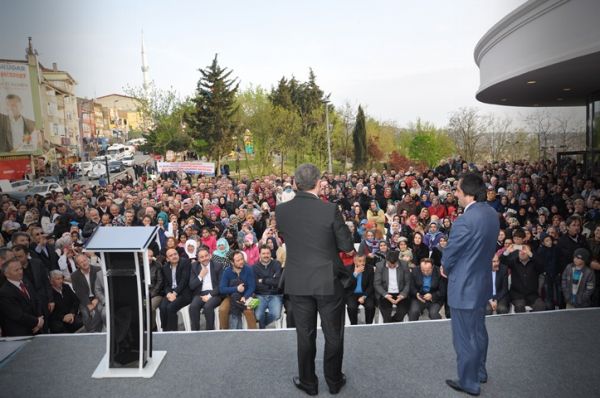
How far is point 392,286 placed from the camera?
548cm

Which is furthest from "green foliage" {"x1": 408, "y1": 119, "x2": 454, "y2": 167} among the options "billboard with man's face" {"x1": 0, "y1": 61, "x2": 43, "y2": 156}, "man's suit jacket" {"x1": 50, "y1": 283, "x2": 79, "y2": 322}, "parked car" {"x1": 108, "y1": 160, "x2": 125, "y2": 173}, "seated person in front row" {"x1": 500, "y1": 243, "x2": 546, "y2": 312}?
"billboard with man's face" {"x1": 0, "y1": 61, "x2": 43, "y2": 156}

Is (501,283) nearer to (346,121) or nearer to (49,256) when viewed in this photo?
(49,256)

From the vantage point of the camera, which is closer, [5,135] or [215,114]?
[5,135]

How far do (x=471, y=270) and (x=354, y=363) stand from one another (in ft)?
3.78

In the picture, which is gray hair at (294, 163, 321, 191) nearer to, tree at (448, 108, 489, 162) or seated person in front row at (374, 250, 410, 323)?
seated person in front row at (374, 250, 410, 323)

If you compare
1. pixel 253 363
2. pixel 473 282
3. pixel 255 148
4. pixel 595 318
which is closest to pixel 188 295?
pixel 253 363

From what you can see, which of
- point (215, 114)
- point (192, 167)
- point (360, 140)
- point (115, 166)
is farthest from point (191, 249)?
point (115, 166)

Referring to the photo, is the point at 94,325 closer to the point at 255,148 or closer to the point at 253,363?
the point at 253,363

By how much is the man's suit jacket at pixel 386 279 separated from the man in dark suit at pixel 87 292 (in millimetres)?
3368

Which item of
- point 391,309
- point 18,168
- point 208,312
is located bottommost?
point 391,309

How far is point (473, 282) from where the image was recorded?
110 inches

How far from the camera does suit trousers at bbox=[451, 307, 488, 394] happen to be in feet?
9.16

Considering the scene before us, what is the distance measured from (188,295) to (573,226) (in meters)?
5.35

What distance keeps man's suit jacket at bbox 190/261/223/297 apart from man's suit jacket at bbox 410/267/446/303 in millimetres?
2457
